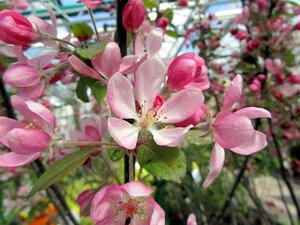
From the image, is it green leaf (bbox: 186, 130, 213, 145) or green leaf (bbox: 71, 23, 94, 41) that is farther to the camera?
green leaf (bbox: 71, 23, 94, 41)

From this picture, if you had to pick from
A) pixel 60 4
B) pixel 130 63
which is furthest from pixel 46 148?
pixel 60 4

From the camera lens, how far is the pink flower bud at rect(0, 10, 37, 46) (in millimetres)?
594

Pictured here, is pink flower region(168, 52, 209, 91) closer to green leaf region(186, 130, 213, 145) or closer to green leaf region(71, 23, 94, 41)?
green leaf region(186, 130, 213, 145)

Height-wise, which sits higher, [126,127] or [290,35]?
[126,127]

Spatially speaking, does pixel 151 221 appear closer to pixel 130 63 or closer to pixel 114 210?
pixel 114 210

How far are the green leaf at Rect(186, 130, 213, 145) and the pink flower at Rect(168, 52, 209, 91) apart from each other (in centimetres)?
8

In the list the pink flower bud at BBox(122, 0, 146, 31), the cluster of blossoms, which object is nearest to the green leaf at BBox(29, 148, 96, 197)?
the cluster of blossoms

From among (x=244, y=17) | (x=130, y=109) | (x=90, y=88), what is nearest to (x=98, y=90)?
(x=90, y=88)

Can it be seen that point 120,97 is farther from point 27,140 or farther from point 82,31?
point 82,31

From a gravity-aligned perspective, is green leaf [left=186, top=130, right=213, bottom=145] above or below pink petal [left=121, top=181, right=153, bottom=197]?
above

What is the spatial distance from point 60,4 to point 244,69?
3.63 meters

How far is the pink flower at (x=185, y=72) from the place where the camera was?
1.92 feet

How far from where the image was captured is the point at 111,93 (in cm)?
53

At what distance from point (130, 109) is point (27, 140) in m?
0.17
